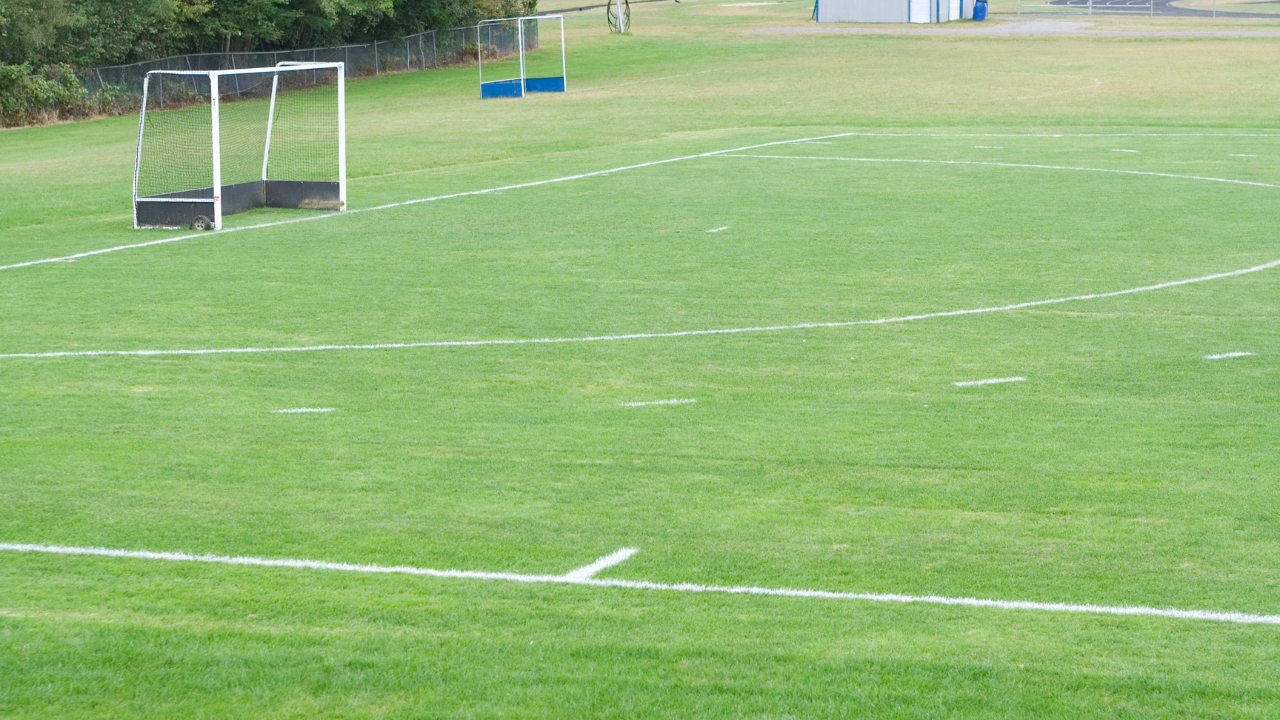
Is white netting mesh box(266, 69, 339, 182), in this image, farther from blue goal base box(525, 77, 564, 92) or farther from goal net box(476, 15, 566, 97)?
blue goal base box(525, 77, 564, 92)

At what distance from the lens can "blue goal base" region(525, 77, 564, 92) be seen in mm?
49812

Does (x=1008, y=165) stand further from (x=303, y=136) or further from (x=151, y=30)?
(x=151, y=30)

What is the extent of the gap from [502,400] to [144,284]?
668 centimetres

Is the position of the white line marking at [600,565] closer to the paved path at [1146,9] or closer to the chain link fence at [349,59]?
the chain link fence at [349,59]

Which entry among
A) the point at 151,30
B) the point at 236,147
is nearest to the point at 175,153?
the point at 236,147

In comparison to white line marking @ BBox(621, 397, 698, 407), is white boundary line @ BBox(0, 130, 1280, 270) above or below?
above

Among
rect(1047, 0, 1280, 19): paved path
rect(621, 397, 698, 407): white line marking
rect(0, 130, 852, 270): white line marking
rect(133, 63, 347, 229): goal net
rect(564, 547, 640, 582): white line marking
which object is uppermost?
rect(1047, 0, 1280, 19): paved path

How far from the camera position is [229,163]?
22.8 metres

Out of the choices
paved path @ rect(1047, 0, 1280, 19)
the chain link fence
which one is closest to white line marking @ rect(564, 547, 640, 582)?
the chain link fence

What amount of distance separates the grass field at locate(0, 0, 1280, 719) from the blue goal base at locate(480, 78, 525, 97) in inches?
1038

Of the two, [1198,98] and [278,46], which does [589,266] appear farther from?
[278,46]

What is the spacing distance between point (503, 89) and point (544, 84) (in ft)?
7.05

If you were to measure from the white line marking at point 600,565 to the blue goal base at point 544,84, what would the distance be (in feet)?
143

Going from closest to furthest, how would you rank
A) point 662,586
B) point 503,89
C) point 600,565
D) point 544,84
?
1. point 662,586
2. point 600,565
3. point 503,89
4. point 544,84
